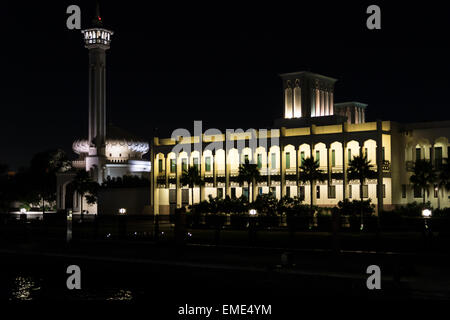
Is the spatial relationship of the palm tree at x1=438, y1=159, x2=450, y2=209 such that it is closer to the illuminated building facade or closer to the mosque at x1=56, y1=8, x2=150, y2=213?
the illuminated building facade

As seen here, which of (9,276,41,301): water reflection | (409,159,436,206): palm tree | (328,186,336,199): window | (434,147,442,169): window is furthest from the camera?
(328,186,336,199): window

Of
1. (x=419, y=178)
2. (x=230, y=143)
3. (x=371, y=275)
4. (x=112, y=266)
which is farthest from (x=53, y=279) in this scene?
(x=230, y=143)

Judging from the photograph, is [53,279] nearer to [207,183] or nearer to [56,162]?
[207,183]

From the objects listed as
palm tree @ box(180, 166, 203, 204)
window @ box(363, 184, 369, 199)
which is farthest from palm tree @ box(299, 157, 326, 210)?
palm tree @ box(180, 166, 203, 204)

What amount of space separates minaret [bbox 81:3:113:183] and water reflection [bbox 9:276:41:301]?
60.7 metres

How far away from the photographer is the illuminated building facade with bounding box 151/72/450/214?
5888 cm

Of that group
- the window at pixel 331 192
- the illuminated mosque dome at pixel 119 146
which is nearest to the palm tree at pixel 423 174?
the window at pixel 331 192

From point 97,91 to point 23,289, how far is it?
208 ft

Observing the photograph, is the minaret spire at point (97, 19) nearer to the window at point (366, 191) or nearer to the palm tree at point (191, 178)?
the palm tree at point (191, 178)

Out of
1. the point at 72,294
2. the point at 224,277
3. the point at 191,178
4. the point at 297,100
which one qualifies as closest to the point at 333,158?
the point at 297,100

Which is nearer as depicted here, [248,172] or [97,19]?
[248,172]

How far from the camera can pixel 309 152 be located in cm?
6431

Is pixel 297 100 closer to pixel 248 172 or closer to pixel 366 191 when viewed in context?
pixel 248 172

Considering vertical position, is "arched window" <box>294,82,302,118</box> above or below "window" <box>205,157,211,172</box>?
above
